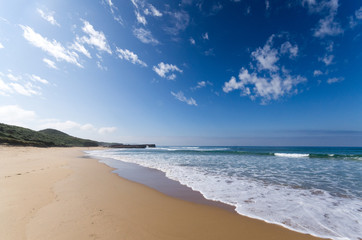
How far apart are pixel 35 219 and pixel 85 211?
94cm

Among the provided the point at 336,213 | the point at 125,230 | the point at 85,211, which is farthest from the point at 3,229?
the point at 336,213

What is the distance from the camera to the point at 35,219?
3.23 m

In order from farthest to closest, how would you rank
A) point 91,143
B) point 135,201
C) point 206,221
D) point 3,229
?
point 91,143 → point 135,201 → point 206,221 → point 3,229

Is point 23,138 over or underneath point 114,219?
over

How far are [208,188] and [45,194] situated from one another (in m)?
5.95

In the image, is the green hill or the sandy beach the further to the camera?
the green hill

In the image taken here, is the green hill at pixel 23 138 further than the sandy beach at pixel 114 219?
Yes

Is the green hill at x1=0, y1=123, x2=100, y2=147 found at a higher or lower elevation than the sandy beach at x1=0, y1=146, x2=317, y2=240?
higher

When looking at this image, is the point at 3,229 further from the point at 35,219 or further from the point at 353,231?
the point at 353,231

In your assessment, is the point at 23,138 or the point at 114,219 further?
the point at 23,138

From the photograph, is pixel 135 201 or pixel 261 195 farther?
pixel 261 195

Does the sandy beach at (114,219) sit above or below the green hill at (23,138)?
below

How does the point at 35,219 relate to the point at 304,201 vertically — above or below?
above

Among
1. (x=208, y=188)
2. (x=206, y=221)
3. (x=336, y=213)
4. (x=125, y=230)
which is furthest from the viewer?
(x=208, y=188)
